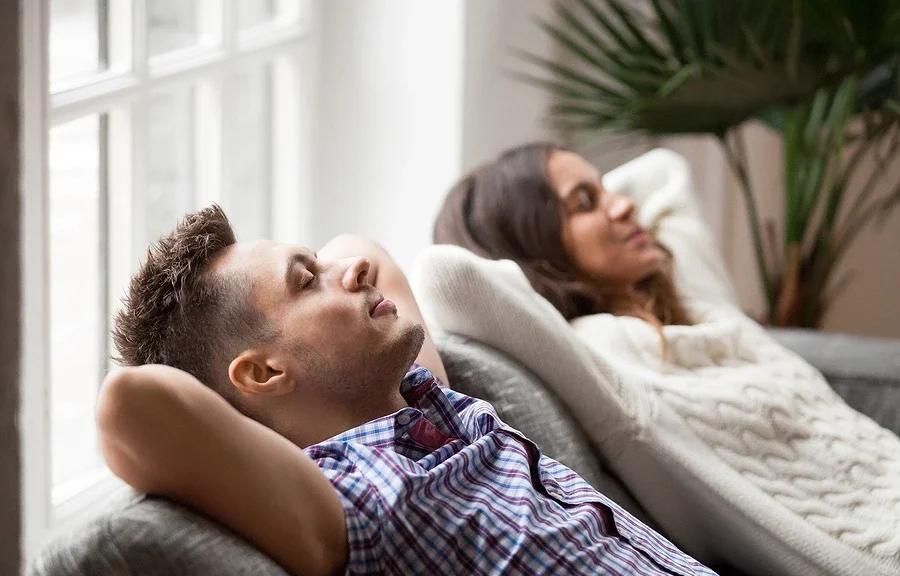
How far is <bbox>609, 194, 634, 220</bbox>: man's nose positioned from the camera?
6.99ft

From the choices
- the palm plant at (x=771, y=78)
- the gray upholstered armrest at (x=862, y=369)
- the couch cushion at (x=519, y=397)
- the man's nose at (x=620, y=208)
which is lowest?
the gray upholstered armrest at (x=862, y=369)

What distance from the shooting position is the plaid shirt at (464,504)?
120 centimetres

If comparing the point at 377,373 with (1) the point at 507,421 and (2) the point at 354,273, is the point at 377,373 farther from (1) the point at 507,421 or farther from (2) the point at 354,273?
(1) the point at 507,421

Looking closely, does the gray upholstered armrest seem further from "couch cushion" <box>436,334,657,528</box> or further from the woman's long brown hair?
"couch cushion" <box>436,334,657,528</box>

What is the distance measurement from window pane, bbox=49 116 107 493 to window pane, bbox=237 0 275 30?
56 cm

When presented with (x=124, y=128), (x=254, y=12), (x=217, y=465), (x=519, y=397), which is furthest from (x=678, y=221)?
(x=217, y=465)

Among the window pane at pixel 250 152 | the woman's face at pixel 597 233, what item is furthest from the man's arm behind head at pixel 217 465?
the window pane at pixel 250 152

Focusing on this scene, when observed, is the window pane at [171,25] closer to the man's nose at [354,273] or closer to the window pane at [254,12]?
the window pane at [254,12]

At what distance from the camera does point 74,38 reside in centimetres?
192

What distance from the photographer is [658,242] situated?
2287 millimetres

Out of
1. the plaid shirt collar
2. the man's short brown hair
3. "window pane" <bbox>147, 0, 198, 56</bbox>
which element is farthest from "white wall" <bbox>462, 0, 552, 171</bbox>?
the man's short brown hair

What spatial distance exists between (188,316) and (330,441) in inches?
8.3

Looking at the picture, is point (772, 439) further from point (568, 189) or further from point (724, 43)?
point (724, 43)

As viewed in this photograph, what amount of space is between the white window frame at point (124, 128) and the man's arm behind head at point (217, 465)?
12 cm
